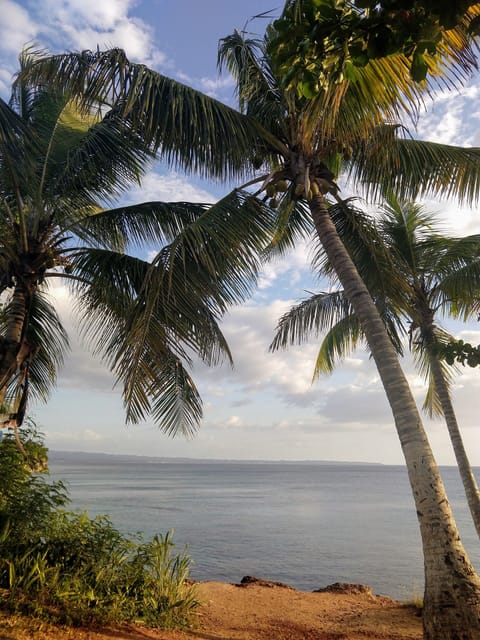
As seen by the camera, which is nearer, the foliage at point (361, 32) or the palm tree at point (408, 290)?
the foliage at point (361, 32)

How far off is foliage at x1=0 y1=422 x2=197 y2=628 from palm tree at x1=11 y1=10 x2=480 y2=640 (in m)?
3.11

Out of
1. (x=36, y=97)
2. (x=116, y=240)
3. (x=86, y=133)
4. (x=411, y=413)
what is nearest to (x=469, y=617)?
(x=411, y=413)

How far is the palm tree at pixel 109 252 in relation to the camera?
660 centimetres

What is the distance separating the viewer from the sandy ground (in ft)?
17.3

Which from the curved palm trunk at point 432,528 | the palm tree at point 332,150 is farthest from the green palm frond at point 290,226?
the curved palm trunk at point 432,528

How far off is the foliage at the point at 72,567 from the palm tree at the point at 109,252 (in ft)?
4.08

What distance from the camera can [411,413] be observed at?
5547 mm

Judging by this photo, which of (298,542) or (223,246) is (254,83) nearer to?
(223,246)

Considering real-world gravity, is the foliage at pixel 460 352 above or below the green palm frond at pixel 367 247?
below

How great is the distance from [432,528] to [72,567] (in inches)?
173

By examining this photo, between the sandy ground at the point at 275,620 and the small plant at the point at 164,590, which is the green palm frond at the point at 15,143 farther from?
the small plant at the point at 164,590

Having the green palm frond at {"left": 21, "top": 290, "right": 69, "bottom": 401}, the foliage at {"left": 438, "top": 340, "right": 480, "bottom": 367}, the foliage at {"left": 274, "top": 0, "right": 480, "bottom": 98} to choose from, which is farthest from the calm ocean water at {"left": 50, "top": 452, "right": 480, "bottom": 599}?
the foliage at {"left": 274, "top": 0, "right": 480, "bottom": 98}

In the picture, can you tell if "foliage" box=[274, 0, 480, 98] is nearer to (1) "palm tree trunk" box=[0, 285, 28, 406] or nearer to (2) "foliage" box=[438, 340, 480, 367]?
(2) "foliage" box=[438, 340, 480, 367]

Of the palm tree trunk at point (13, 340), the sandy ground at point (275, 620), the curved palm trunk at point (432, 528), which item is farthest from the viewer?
the palm tree trunk at point (13, 340)
